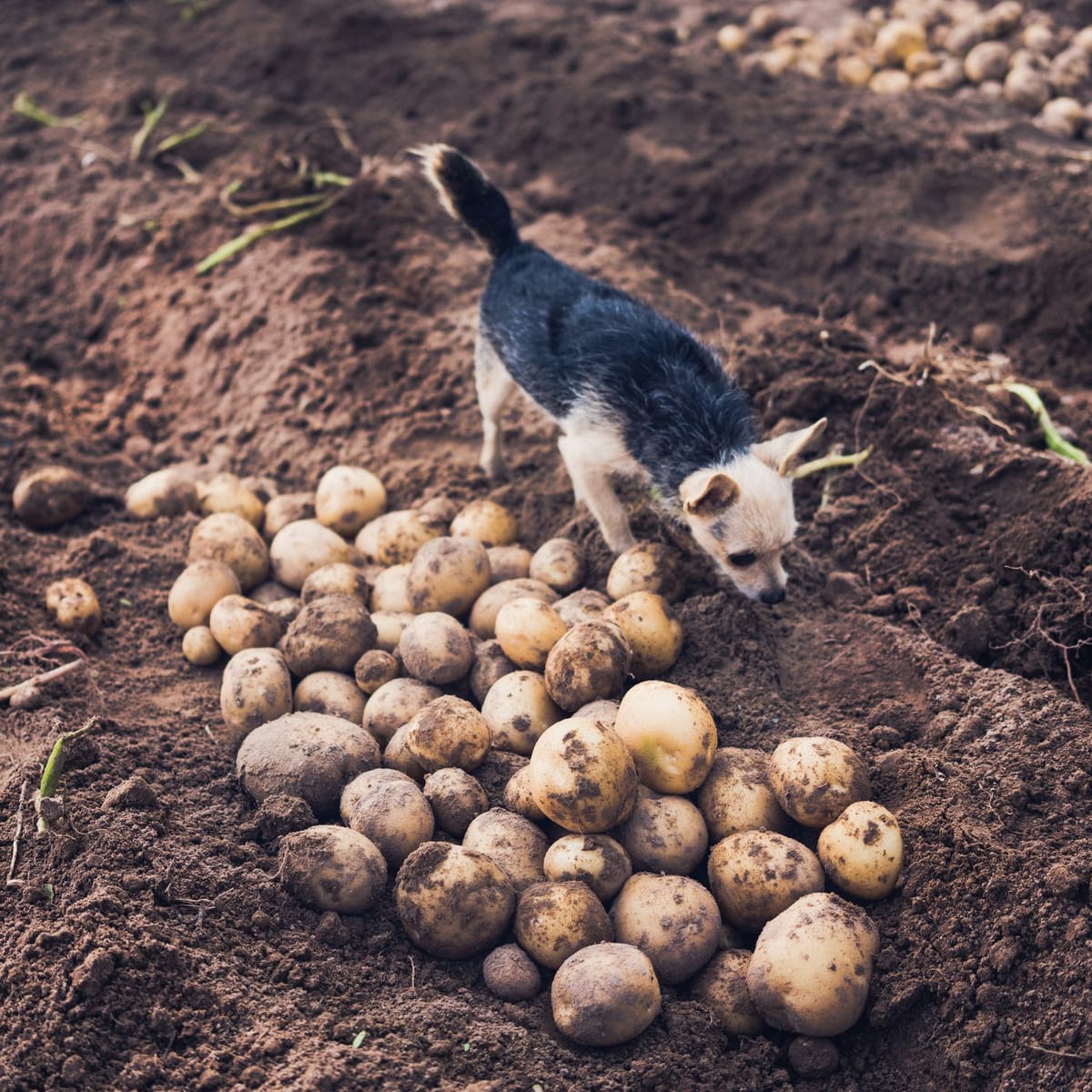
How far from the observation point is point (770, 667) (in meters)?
4.27

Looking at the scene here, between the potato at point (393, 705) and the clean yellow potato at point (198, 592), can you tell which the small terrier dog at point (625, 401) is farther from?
the clean yellow potato at point (198, 592)

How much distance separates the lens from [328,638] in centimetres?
423

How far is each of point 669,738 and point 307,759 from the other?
1.24m

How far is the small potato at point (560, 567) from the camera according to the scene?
15.1 ft

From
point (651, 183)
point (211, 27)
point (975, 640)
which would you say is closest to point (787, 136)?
point (651, 183)

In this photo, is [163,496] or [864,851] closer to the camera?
[864,851]

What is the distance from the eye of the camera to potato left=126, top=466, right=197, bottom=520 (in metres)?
5.40

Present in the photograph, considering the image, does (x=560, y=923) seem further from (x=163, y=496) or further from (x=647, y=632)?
(x=163, y=496)

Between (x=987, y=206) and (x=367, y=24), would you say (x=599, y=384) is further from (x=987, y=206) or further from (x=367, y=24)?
(x=367, y=24)

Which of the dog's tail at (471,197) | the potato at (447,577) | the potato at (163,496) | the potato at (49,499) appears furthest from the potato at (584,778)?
the potato at (49,499)

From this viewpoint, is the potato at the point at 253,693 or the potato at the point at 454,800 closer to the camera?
the potato at the point at 454,800

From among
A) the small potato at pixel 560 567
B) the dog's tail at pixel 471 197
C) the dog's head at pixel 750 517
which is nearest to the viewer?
the dog's head at pixel 750 517

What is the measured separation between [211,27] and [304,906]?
9.23m

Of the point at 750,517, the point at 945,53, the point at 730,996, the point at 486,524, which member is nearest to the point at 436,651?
the point at 486,524
